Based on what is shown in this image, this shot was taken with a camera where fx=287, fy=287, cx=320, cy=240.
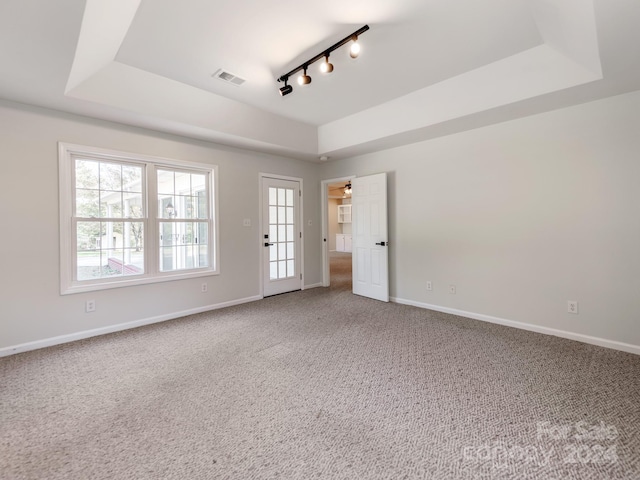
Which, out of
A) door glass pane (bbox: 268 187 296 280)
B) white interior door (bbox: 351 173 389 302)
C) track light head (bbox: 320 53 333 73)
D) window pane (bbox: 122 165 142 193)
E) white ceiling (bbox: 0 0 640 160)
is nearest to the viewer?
white ceiling (bbox: 0 0 640 160)

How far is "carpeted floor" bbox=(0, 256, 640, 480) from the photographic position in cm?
151

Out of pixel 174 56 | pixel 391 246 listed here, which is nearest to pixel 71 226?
pixel 174 56

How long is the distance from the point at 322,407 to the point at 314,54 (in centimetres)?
304

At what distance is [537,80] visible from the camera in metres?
2.73

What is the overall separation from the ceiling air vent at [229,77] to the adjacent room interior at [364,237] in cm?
10

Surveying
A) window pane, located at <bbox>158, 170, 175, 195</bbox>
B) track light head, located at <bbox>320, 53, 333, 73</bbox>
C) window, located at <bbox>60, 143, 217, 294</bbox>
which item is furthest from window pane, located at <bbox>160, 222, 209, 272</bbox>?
track light head, located at <bbox>320, 53, 333, 73</bbox>

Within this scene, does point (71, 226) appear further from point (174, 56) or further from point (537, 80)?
point (537, 80)

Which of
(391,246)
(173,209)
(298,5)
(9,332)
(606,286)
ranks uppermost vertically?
(298,5)

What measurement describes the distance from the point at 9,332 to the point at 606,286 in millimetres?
5969

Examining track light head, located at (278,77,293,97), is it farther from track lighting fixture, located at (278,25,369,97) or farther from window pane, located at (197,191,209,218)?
window pane, located at (197,191,209,218)

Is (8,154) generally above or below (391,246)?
above


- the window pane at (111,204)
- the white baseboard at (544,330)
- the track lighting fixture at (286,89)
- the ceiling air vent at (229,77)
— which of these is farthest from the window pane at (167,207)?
the white baseboard at (544,330)

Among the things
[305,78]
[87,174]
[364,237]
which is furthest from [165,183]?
[364,237]

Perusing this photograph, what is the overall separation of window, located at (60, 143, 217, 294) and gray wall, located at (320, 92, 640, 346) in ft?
10.1
